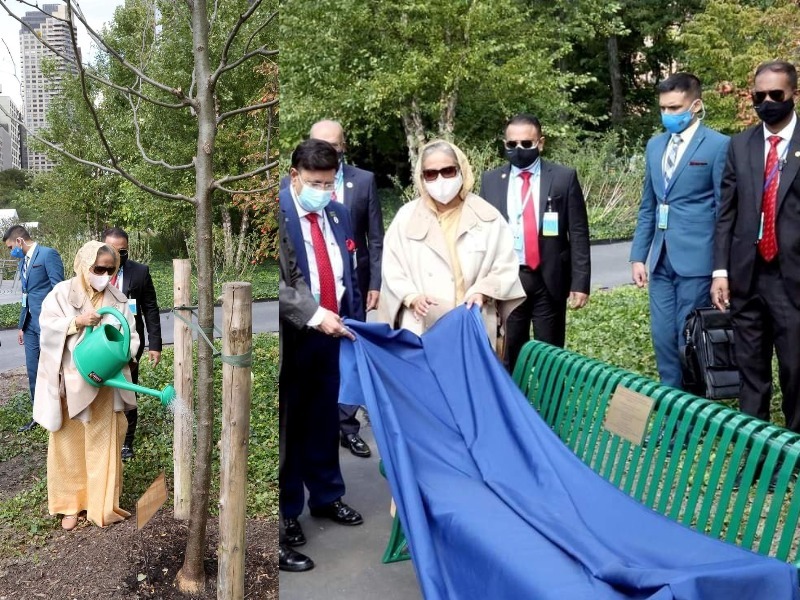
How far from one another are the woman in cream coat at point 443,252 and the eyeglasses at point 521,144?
0.74m

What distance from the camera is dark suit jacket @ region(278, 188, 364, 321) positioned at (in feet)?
8.43

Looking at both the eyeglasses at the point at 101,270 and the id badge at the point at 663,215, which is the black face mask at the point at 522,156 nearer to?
the id badge at the point at 663,215

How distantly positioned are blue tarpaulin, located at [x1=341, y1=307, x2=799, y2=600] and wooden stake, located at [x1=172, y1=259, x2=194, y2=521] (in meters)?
0.49

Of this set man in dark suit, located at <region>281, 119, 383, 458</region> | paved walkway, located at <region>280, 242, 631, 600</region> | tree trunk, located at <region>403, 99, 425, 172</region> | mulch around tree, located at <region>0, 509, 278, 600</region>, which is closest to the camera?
mulch around tree, located at <region>0, 509, 278, 600</region>

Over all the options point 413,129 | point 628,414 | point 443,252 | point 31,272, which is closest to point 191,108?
point 31,272

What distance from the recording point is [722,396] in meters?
3.95

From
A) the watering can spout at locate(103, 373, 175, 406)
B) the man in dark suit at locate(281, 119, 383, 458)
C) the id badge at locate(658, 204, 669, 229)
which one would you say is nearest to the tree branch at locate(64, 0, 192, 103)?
the watering can spout at locate(103, 373, 175, 406)

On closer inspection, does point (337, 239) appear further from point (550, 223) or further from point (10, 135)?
point (550, 223)

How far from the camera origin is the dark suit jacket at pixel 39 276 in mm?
2643

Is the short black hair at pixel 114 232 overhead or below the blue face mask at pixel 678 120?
below

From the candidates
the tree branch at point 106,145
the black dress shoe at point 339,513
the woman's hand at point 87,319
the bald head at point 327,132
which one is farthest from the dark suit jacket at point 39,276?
the black dress shoe at point 339,513

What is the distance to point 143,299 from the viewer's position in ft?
8.64

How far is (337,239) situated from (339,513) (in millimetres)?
985

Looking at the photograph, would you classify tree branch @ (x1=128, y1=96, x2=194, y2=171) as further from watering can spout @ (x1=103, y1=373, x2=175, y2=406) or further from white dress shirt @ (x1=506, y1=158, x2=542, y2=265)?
white dress shirt @ (x1=506, y1=158, x2=542, y2=265)
